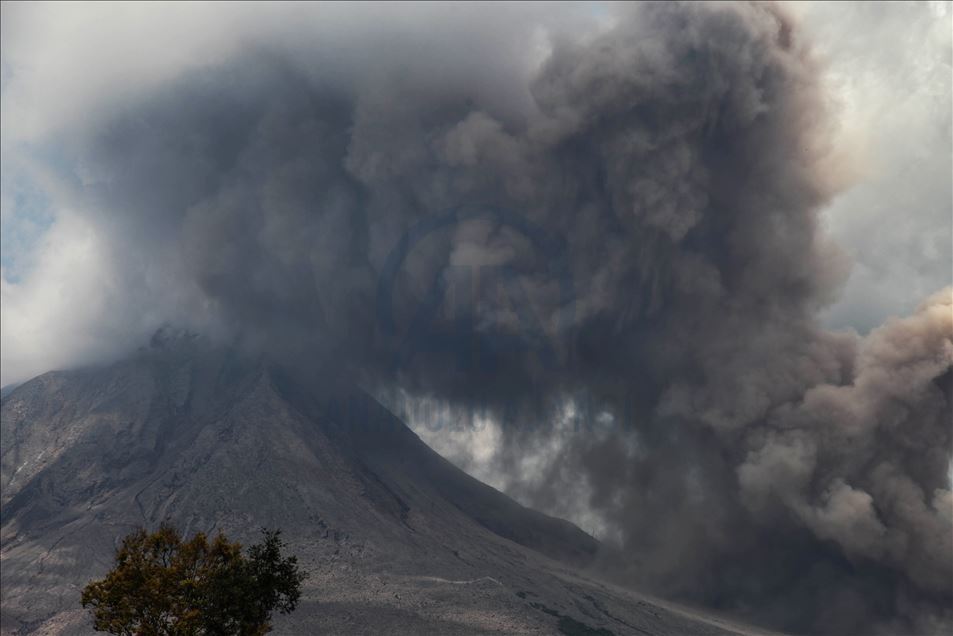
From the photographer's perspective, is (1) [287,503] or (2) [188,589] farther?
(1) [287,503]

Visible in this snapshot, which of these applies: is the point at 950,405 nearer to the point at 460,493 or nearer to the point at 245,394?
the point at 460,493

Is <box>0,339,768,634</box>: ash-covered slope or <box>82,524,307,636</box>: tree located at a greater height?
<box>0,339,768,634</box>: ash-covered slope

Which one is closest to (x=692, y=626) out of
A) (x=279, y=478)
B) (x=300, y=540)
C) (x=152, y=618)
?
(x=300, y=540)

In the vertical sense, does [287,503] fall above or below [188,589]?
above

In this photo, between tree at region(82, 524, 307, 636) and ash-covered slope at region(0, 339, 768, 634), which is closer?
tree at region(82, 524, 307, 636)
